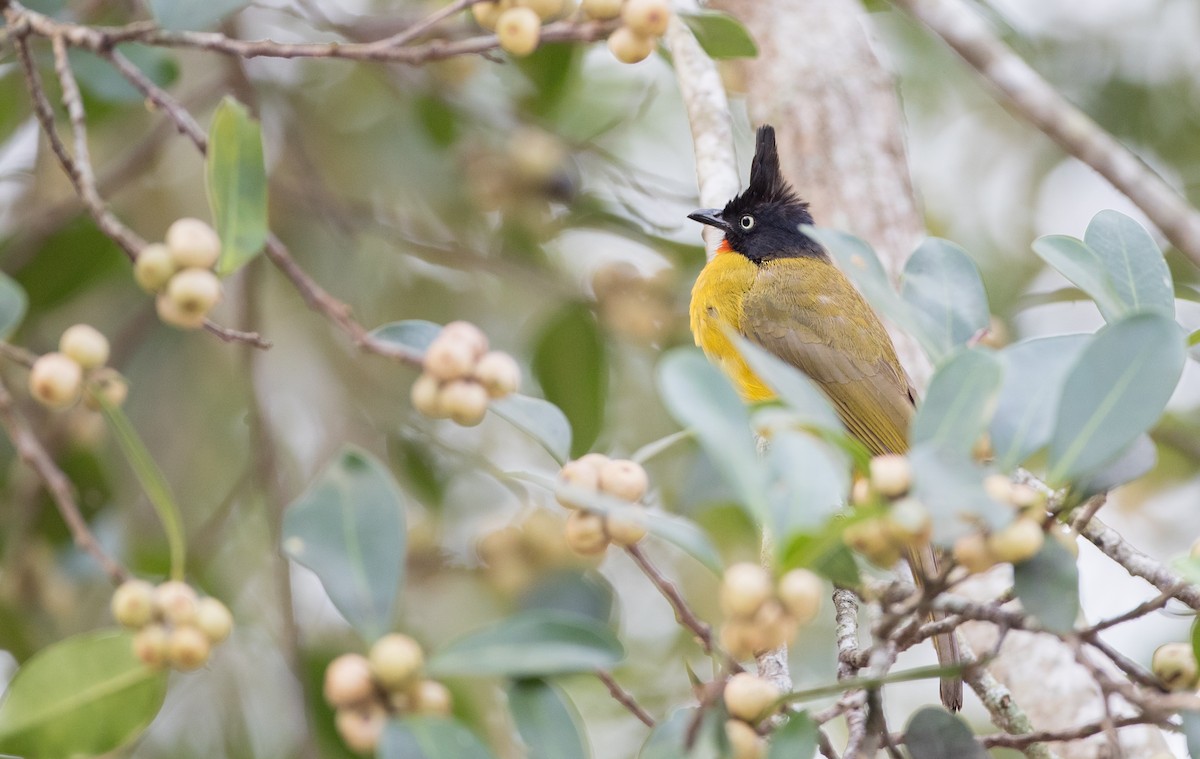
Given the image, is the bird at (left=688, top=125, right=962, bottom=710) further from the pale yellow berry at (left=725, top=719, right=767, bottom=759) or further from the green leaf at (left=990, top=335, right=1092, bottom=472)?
the pale yellow berry at (left=725, top=719, right=767, bottom=759)

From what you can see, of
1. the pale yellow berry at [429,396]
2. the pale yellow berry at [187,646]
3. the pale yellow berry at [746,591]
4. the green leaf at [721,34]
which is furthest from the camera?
the green leaf at [721,34]

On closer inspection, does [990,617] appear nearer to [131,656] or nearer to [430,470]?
[131,656]

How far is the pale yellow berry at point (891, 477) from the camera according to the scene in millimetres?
1008

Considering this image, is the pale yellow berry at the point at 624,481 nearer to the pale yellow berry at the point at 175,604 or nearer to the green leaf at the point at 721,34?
the pale yellow berry at the point at 175,604

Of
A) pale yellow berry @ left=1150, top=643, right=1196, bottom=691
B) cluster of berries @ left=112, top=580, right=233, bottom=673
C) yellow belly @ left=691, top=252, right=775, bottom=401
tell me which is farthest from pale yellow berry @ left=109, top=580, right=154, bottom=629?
yellow belly @ left=691, top=252, right=775, bottom=401

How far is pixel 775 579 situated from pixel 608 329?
8.82 ft

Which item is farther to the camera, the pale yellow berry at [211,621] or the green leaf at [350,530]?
the pale yellow berry at [211,621]

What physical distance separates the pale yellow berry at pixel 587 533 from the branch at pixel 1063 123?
1.55 meters

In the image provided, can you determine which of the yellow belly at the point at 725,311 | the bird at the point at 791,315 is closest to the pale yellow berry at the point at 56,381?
the yellow belly at the point at 725,311

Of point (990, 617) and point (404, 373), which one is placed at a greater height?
point (990, 617)

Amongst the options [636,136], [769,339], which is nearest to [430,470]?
[769,339]

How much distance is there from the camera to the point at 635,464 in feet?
4.12

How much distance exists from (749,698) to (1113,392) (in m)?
0.43

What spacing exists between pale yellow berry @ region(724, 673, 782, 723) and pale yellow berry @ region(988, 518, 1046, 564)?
0.77 ft
